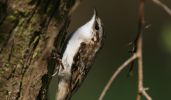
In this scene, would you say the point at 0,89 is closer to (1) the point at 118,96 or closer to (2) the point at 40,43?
(2) the point at 40,43

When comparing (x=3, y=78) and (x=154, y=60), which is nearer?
(x=3, y=78)

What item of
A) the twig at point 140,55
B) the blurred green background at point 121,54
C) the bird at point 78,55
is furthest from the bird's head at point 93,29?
the blurred green background at point 121,54

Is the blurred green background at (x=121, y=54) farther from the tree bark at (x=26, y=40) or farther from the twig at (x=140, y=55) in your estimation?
the twig at (x=140, y=55)

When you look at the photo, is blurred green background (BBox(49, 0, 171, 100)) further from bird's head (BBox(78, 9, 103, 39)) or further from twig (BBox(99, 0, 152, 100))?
twig (BBox(99, 0, 152, 100))

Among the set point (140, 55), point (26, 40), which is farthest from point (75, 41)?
point (140, 55)

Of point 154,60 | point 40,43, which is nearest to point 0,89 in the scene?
point 40,43

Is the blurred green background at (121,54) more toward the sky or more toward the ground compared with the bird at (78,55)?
more toward the ground
